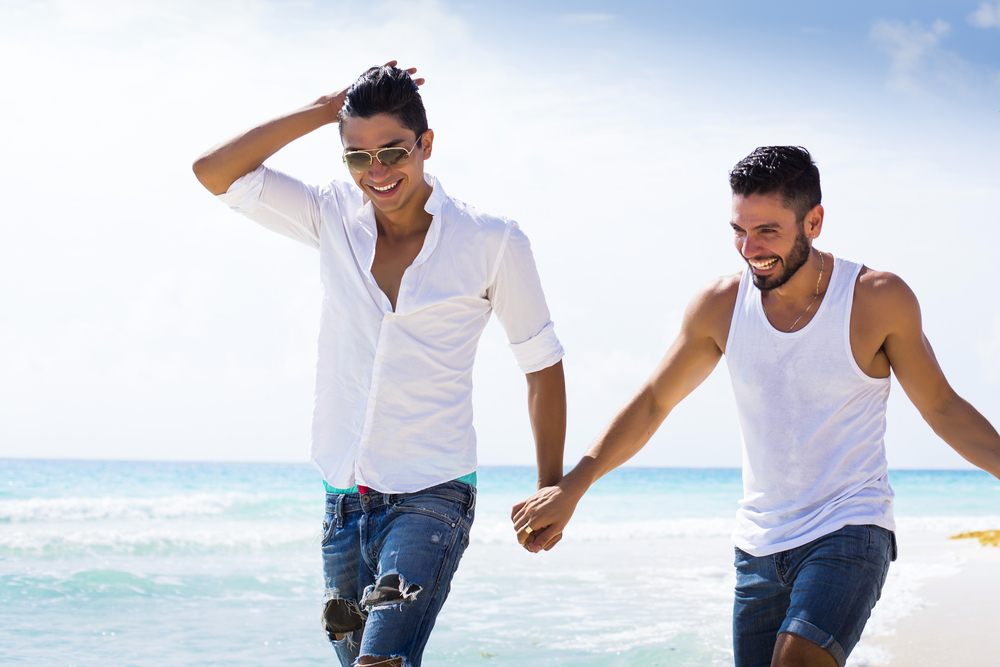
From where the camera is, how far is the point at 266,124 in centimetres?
362

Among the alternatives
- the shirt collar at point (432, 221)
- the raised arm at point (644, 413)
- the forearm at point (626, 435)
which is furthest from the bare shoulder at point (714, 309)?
the shirt collar at point (432, 221)

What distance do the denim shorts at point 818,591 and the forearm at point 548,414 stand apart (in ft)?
2.35

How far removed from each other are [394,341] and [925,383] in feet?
5.59

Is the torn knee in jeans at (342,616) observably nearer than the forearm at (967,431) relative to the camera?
Yes

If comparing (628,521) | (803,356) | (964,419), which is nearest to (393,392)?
(803,356)

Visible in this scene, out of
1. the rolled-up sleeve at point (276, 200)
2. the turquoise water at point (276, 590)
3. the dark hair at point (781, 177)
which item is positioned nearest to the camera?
the dark hair at point (781, 177)

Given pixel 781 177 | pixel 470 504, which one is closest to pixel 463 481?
pixel 470 504

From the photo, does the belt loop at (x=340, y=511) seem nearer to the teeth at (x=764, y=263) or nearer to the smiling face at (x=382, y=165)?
the smiling face at (x=382, y=165)

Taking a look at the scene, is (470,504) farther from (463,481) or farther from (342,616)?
(342,616)

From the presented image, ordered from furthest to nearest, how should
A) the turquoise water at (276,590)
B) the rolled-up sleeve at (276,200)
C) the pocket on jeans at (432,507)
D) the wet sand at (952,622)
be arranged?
the turquoise water at (276,590) → the wet sand at (952,622) → the rolled-up sleeve at (276,200) → the pocket on jeans at (432,507)

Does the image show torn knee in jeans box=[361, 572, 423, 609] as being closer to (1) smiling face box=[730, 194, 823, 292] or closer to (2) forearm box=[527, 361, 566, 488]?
(2) forearm box=[527, 361, 566, 488]

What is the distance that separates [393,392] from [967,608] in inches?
275

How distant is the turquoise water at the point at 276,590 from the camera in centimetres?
781

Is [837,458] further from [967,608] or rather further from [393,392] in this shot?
[967,608]
